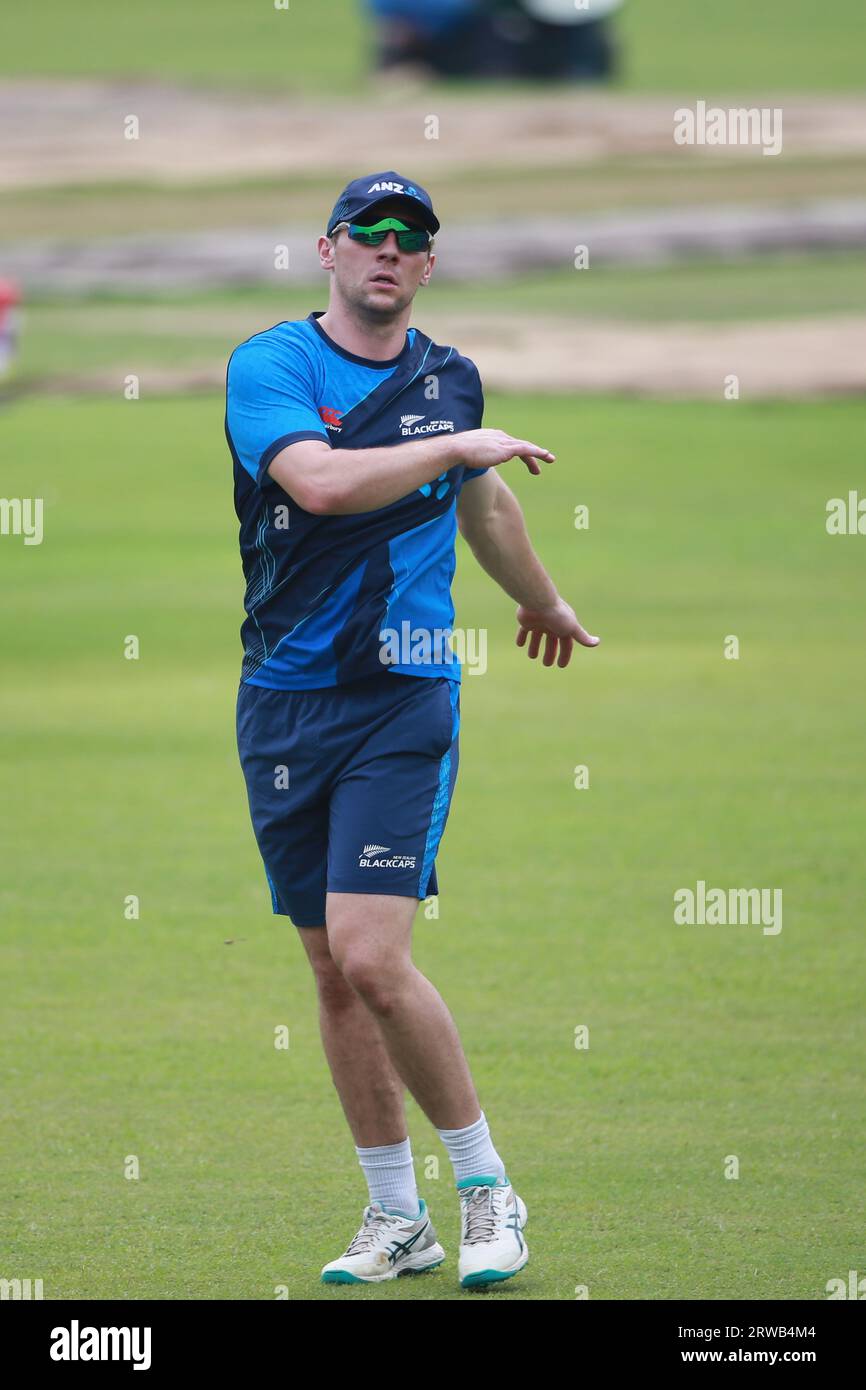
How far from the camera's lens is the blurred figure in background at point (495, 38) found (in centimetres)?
3828

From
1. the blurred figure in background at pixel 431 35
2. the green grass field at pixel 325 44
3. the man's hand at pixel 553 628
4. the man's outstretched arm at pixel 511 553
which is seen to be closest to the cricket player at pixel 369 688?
the man's outstretched arm at pixel 511 553

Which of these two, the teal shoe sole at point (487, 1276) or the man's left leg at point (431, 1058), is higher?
the man's left leg at point (431, 1058)

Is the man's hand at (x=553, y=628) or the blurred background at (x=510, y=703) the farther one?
the man's hand at (x=553, y=628)

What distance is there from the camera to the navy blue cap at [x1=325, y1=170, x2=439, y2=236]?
471cm

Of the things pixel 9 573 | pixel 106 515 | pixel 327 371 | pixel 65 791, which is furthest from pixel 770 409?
pixel 327 371

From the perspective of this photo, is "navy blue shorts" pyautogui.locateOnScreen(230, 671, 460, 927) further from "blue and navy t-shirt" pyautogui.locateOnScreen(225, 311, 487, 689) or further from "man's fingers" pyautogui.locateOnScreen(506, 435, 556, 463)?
"man's fingers" pyautogui.locateOnScreen(506, 435, 556, 463)

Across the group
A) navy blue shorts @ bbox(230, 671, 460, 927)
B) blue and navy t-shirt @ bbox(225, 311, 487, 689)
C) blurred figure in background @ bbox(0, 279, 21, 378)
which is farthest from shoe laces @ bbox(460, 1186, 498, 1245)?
blurred figure in background @ bbox(0, 279, 21, 378)

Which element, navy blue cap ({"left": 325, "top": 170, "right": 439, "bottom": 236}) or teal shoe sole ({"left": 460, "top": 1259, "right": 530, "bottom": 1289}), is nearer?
teal shoe sole ({"left": 460, "top": 1259, "right": 530, "bottom": 1289})

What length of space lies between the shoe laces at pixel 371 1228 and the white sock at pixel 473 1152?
17cm

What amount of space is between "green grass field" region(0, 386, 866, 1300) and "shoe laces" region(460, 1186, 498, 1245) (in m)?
0.12

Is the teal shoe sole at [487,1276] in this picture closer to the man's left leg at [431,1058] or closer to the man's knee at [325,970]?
the man's left leg at [431,1058]

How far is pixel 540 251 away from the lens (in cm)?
2841

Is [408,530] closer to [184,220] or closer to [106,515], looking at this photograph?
[106,515]

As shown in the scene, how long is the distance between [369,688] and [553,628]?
2.67 ft
